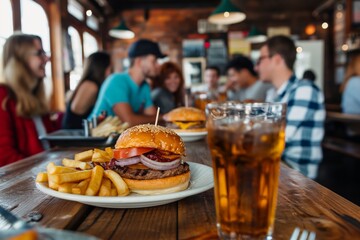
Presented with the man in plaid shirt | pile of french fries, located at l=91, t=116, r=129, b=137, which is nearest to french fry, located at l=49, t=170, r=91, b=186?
pile of french fries, located at l=91, t=116, r=129, b=137

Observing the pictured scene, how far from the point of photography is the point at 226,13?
4941mm

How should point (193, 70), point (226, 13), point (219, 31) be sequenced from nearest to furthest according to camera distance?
point (226, 13) < point (219, 31) < point (193, 70)

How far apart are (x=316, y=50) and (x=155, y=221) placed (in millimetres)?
9589

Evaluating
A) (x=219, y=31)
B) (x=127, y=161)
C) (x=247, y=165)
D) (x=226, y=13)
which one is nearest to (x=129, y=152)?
(x=127, y=161)

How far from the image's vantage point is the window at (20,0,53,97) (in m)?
4.92

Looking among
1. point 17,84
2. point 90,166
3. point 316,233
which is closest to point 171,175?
point 90,166

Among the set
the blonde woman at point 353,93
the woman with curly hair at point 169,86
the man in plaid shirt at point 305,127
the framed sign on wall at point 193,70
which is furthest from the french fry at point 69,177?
the framed sign on wall at point 193,70

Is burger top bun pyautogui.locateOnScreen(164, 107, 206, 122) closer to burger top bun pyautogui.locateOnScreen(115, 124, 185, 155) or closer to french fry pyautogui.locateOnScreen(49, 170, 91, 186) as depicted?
burger top bun pyautogui.locateOnScreen(115, 124, 185, 155)

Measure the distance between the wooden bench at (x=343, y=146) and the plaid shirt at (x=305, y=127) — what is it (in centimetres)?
225

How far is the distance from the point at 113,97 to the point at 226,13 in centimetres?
232

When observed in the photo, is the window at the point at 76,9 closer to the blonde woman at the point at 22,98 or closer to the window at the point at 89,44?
the window at the point at 89,44

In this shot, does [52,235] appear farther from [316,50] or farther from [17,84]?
[316,50]

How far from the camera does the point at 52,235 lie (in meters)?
0.48

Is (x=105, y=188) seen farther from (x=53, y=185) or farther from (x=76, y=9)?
(x=76, y=9)
